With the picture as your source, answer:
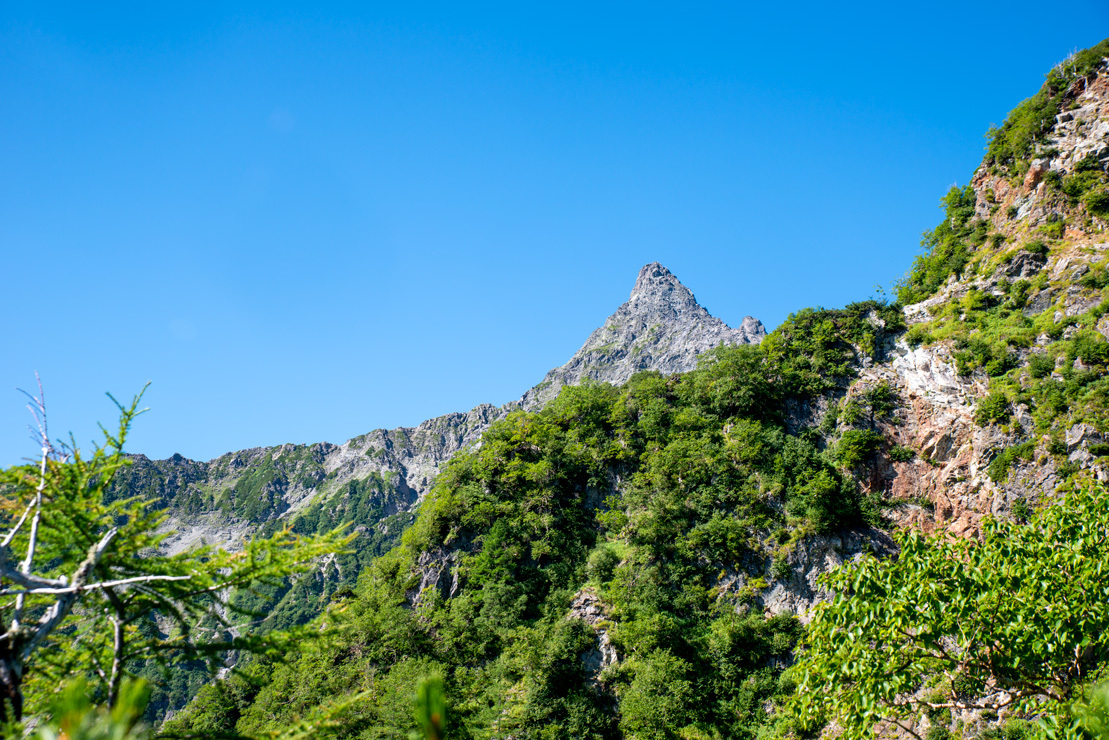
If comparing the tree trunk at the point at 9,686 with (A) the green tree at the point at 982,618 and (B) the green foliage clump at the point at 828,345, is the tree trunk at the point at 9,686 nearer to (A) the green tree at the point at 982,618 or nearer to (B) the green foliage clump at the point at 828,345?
(A) the green tree at the point at 982,618

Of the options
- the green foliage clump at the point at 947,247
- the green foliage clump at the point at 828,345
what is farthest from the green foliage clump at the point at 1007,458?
the green foliage clump at the point at 947,247

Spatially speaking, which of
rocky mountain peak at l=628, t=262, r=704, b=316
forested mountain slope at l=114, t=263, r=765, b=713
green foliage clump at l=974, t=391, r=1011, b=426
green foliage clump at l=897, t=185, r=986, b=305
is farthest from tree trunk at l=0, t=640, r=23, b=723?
rocky mountain peak at l=628, t=262, r=704, b=316

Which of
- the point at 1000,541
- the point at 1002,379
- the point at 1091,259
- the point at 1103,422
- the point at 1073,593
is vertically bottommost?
the point at 1073,593

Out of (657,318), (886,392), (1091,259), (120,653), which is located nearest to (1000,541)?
(120,653)

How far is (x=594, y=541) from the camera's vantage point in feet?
122

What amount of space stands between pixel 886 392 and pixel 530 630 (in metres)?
25.0

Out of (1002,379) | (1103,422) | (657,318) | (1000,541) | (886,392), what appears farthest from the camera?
(657,318)

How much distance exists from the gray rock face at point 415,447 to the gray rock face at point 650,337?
0.26 metres

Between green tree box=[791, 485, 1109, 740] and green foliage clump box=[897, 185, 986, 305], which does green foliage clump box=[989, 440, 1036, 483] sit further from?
green tree box=[791, 485, 1109, 740]

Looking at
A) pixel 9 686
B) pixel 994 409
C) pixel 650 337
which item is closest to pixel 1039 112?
pixel 994 409

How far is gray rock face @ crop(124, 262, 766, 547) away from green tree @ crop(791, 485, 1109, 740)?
105321 mm

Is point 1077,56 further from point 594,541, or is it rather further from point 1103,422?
point 594,541

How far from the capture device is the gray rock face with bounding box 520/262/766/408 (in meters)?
120

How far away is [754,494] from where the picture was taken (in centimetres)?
3294
